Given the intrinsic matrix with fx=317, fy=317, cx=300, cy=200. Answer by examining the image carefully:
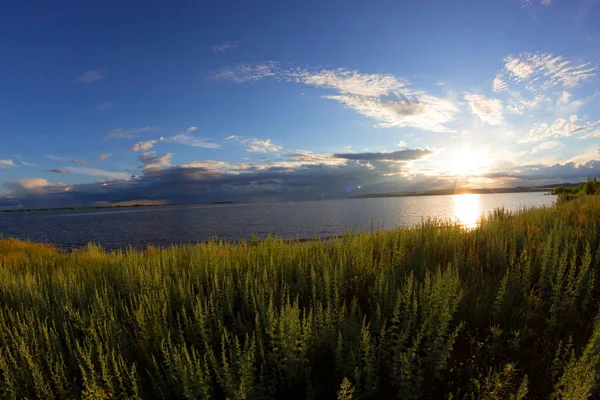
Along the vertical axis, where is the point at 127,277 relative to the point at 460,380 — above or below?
above

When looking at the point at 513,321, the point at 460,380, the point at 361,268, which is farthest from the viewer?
the point at 361,268

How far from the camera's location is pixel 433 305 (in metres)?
3.82

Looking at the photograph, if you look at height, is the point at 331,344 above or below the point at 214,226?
above

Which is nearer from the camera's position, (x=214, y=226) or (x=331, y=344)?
(x=331, y=344)

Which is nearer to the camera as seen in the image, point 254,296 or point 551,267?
point 254,296

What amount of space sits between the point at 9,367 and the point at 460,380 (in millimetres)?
4973

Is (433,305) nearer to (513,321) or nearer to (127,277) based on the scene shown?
(513,321)

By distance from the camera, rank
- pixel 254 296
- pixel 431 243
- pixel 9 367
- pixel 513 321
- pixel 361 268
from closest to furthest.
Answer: pixel 9 367
pixel 513 321
pixel 254 296
pixel 361 268
pixel 431 243

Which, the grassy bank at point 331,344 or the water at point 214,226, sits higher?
the grassy bank at point 331,344

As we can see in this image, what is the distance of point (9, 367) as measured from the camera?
3.61 meters

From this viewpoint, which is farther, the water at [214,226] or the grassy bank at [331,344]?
the water at [214,226]

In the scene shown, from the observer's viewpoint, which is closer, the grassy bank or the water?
the grassy bank

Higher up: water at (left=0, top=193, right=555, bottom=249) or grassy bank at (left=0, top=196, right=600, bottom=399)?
grassy bank at (left=0, top=196, right=600, bottom=399)

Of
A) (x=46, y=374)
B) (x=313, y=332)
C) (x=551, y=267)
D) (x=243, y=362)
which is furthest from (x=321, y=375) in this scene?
(x=551, y=267)
